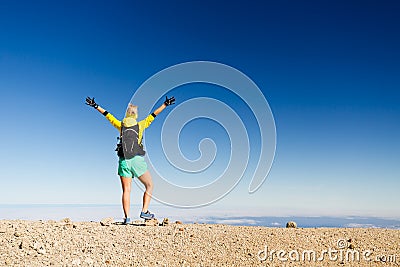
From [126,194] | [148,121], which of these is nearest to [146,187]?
[126,194]

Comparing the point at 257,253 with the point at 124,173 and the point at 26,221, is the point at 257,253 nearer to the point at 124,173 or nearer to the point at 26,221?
the point at 124,173

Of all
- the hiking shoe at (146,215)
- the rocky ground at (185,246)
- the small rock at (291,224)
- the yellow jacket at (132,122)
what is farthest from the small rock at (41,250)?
the small rock at (291,224)

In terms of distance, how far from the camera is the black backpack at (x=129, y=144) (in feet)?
38.7

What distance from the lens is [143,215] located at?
12.1 meters

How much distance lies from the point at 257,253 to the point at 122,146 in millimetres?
4816

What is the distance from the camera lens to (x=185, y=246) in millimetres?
9656

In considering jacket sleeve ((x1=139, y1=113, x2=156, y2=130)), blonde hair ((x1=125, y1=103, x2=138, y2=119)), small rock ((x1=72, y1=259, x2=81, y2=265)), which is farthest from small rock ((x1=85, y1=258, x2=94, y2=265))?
blonde hair ((x1=125, y1=103, x2=138, y2=119))

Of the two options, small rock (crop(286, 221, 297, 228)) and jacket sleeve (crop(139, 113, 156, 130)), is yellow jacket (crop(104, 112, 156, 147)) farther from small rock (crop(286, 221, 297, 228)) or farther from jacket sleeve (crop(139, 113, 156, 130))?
small rock (crop(286, 221, 297, 228))

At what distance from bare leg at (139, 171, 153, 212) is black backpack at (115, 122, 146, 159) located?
66 centimetres

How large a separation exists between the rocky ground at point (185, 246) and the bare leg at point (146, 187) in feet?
3.20

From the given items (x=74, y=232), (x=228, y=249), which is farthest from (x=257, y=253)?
(x=74, y=232)

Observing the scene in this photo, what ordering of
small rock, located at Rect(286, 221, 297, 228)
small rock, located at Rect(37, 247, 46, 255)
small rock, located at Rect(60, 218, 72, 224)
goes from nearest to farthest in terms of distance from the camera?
small rock, located at Rect(37, 247, 46, 255) → small rock, located at Rect(60, 218, 72, 224) → small rock, located at Rect(286, 221, 297, 228)

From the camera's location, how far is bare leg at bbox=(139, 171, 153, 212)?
39.6 ft

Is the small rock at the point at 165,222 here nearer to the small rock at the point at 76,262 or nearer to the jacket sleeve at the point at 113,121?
the jacket sleeve at the point at 113,121
